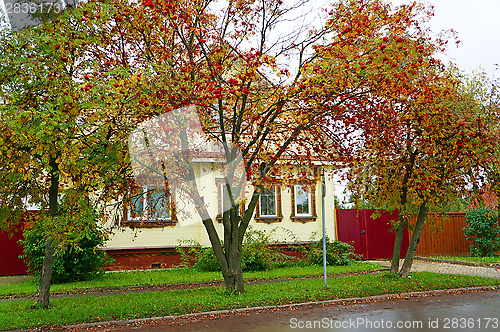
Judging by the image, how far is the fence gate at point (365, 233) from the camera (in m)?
20.3

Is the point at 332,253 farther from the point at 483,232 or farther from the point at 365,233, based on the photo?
the point at 483,232

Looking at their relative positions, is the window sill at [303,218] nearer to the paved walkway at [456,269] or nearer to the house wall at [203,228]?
the house wall at [203,228]

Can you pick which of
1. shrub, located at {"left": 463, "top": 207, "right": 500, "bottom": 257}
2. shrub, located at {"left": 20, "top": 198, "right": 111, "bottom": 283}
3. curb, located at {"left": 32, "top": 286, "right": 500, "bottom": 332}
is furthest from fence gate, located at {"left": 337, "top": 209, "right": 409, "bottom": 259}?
shrub, located at {"left": 20, "top": 198, "right": 111, "bottom": 283}

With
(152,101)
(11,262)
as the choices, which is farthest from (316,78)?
(11,262)

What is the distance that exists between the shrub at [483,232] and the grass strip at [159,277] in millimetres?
6576

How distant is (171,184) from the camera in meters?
10.4

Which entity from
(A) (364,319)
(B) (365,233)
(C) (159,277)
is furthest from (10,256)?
(B) (365,233)

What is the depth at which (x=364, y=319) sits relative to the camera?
8609mm

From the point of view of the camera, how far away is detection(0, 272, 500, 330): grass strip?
8704 millimetres

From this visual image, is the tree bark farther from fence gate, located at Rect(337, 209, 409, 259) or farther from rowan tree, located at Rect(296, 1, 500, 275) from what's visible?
fence gate, located at Rect(337, 209, 409, 259)

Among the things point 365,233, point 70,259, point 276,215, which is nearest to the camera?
point 70,259

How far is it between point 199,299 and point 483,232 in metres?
15.5
